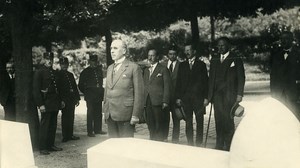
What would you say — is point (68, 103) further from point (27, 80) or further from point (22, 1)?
point (22, 1)

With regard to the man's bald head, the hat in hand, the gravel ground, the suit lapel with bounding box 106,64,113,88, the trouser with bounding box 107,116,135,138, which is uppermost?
the man's bald head

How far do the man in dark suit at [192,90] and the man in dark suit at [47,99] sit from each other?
7.52 feet

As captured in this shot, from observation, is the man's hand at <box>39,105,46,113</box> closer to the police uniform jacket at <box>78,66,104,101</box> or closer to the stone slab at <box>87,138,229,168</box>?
the police uniform jacket at <box>78,66,104,101</box>

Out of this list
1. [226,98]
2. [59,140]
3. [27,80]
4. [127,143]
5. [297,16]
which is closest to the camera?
[127,143]

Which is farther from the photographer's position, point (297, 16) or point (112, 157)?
point (297, 16)

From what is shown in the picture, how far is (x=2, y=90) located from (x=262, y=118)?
8.79 m

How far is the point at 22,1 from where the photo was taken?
7812 millimetres

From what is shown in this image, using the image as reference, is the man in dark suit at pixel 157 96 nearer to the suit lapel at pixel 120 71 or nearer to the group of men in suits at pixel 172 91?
the group of men in suits at pixel 172 91

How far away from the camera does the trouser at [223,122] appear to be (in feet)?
25.2

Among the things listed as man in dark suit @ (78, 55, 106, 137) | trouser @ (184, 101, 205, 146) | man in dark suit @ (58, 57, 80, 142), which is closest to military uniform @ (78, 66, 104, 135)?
man in dark suit @ (78, 55, 106, 137)

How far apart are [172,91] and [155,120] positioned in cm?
61

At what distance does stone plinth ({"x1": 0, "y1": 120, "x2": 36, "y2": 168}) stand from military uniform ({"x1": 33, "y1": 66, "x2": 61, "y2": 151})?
503 centimetres

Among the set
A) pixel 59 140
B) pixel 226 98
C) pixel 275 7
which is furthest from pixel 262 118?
pixel 275 7

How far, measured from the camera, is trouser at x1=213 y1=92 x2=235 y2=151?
767 centimetres
